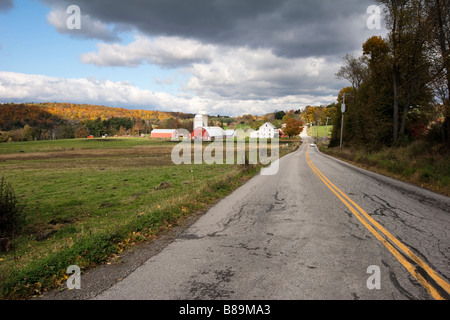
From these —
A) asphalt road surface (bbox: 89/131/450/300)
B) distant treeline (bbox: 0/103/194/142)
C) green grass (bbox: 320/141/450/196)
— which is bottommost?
asphalt road surface (bbox: 89/131/450/300)

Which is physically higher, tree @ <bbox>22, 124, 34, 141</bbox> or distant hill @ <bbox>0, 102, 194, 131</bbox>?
distant hill @ <bbox>0, 102, 194, 131</bbox>

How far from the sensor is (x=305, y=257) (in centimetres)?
429

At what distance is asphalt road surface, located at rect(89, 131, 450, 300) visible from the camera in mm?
3271

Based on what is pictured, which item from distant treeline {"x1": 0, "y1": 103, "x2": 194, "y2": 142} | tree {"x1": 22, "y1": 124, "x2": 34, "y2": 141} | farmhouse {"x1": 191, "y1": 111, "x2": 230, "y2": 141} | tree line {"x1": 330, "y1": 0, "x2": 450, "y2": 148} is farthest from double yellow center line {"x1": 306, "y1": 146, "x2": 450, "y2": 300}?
tree {"x1": 22, "y1": 124, "x2": 34, "y2": 141}

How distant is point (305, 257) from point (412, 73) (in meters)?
25.5

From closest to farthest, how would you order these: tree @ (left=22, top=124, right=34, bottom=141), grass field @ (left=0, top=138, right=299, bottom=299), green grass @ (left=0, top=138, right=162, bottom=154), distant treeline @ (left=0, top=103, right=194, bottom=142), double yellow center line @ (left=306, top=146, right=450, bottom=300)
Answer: double yellow center line @ (left=306, top=146, right=450, bottom=300) → grass field @ (left=0, top=138, right=299, bottom=299) → green grass @ (left=0, top=138, right=162, bottom=154) → tree @ (left=22, top=124, right=34, bottom=141) → distant treeline @ (left=0, top=103, right=194, bottom=142)

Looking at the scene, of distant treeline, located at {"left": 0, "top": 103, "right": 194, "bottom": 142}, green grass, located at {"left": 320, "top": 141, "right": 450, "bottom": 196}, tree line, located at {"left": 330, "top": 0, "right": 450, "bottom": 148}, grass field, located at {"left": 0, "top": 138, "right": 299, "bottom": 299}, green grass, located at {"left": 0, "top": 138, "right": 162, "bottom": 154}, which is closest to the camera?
grass field, located at {"left": 0, "top": 138, "right": 299, "bottom": 299}

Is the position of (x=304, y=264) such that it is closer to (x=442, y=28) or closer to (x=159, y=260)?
(x=159, y=260)

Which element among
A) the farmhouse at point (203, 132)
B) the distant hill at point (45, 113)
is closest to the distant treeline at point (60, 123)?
the distant hill at point (45, 113)

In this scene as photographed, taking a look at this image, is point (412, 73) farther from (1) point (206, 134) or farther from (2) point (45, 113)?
(2) point (45, 113)

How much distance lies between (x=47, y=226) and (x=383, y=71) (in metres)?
31.6

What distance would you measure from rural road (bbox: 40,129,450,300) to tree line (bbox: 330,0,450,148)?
13864 millimetres

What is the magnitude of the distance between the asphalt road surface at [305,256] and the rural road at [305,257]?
0.04ft

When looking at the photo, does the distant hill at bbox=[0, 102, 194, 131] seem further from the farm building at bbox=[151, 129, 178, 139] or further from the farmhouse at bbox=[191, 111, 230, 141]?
the farmhouse at bbox=[191, 111, 230, 141]
